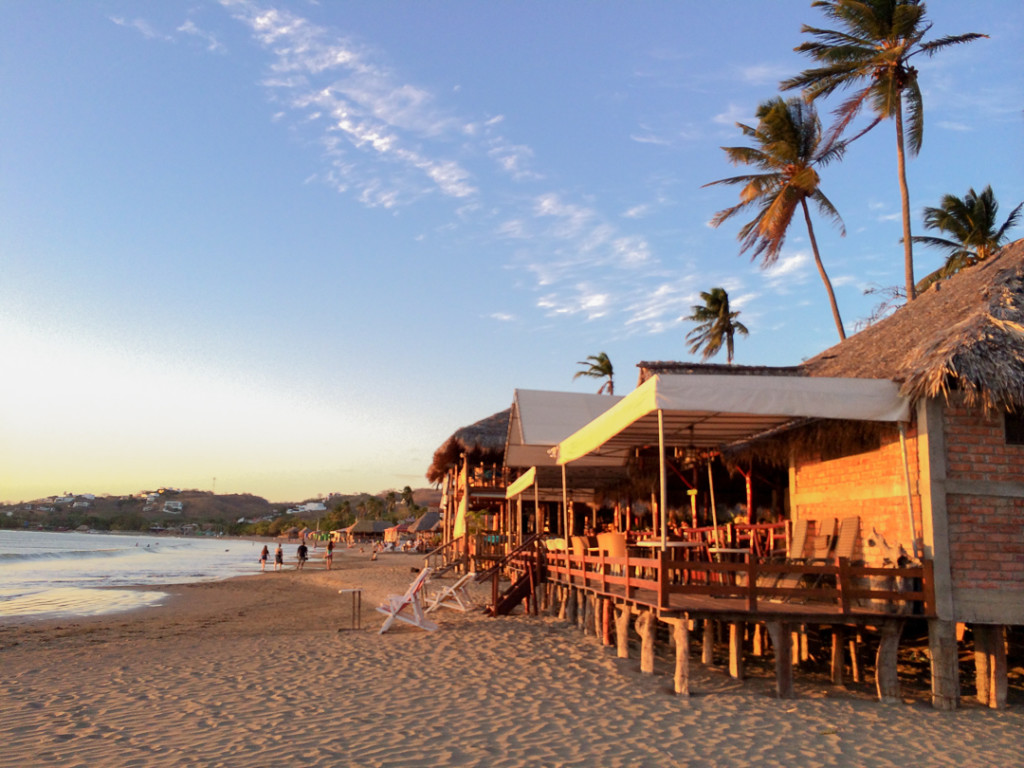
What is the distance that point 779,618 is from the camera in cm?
705

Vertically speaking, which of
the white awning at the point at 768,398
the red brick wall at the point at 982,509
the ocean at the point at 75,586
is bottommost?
the ocean at the point at 75,586

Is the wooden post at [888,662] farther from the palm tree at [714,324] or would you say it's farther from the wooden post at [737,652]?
the palm tree at [714,324]

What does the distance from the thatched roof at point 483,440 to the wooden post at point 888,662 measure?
1580cm

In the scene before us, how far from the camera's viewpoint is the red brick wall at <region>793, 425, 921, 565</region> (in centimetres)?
791

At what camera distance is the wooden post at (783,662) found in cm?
721

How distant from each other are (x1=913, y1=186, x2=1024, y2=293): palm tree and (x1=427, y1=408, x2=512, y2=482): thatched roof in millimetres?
14082

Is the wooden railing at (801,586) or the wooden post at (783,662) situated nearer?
the wooden railing at (801,586)

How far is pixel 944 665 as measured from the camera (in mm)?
7145

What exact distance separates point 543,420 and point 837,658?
9472 mm

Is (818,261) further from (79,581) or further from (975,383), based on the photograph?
(79,581)

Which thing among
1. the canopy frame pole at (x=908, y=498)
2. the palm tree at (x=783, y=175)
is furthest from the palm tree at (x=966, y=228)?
the canopy frame pole at (x=908, y=498)

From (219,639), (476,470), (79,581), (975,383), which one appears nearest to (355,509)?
(79,581)

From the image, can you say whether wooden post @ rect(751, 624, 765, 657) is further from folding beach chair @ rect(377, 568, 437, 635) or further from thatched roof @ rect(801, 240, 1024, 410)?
folding beach chair @ rect(377, 568, 437, 635)

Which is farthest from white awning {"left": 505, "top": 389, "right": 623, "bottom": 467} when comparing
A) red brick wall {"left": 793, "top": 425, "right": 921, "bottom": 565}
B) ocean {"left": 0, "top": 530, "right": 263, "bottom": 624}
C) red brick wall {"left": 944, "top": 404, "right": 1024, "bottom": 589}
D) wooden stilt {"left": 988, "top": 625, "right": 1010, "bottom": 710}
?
ocean {"left": 0, "top": 530, "right": 263, "bottom": 624}
